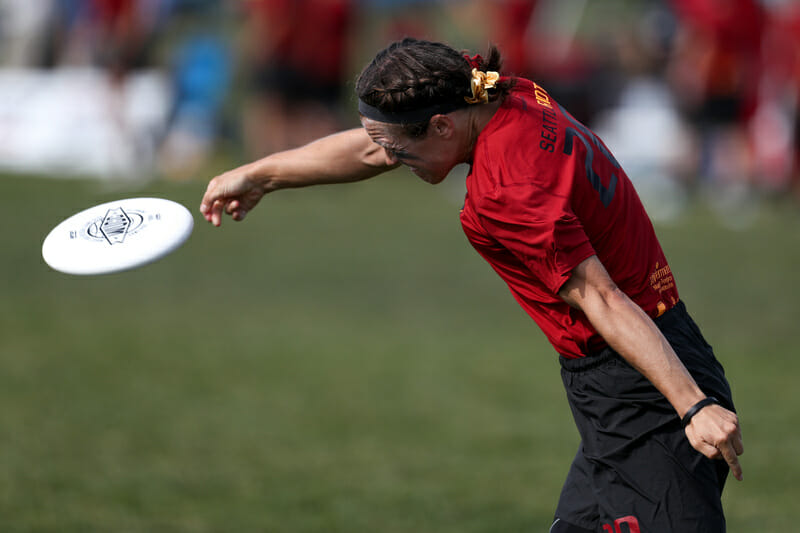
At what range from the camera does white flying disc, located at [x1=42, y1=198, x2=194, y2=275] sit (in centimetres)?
289

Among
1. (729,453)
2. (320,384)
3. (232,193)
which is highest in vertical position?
(232,193)

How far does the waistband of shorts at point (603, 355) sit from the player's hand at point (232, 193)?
1.23 meters

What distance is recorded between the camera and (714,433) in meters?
2.49

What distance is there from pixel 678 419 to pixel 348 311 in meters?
5.69

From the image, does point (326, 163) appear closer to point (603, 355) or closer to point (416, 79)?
point (416, 79)

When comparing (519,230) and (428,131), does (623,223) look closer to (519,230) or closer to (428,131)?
(519,230)

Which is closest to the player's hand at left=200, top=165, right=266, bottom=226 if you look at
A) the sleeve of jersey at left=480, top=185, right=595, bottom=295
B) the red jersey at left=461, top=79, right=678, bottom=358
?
the red jersey at left=461, top=79, right=678, bottom=358

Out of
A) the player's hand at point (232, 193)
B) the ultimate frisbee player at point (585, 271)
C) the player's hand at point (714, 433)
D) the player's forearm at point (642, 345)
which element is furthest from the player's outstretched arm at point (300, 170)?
the player's hand at point (714, 433)

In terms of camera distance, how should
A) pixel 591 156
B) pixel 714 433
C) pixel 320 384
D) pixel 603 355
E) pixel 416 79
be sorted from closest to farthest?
pixel 714 433
pixel 416 79
pixel 591 156
pixel 603 355
pixel 320 384

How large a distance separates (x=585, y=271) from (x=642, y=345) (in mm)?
239

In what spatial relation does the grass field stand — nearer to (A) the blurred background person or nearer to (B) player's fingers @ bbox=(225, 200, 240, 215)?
(B) player's fingers @ bbox=(225, 200, 240, 215)

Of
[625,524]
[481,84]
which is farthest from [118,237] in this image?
[625,524]

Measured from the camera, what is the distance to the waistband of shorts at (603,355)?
2.84 m

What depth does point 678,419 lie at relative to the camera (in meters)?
2.77
